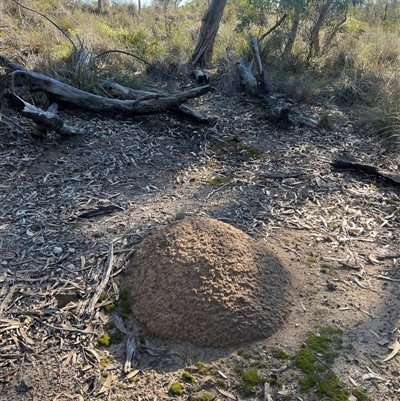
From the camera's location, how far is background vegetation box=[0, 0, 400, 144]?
5672 millimetres

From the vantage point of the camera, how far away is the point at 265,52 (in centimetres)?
718

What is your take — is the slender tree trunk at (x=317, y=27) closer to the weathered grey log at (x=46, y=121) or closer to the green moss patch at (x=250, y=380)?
the weathered grey log at (x=46, y=121)

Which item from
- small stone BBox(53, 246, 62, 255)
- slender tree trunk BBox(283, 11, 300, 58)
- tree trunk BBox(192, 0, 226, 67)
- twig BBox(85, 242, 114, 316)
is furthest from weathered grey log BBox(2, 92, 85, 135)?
slender tree trunk BBox(283, 11, 300, 58)

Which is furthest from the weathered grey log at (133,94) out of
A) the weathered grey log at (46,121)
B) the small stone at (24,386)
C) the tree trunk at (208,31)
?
the small stone at (24,386)

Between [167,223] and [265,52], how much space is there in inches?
204

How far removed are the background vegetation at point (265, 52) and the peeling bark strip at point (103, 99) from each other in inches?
18.5

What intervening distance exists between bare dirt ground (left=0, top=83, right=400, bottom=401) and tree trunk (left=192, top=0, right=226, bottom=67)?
2508 mm

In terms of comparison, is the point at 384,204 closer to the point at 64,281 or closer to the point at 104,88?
the point at 64,281

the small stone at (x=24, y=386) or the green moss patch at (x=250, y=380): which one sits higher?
the green moss patch at (x=250, y=380)

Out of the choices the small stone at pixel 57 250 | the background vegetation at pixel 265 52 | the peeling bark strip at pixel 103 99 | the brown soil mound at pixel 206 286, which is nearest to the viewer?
the brown soil mound at pixel 206 286

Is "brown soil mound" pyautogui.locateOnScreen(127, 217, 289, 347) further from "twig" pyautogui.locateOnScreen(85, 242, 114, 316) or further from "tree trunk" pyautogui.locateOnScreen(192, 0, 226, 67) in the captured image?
"tree trunk" pyautogui.locateOnScreen(192, 0, 226, 67)

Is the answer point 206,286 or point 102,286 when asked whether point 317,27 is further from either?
point 102,286

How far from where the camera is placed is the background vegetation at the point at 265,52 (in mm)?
5672

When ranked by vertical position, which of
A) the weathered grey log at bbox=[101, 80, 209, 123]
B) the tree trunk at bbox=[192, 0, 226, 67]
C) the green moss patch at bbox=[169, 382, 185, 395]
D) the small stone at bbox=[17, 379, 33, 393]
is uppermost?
the tree trunk at bbox=[192, 0, 226, 67]
